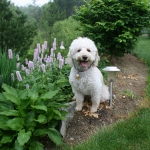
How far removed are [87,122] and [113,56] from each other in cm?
441

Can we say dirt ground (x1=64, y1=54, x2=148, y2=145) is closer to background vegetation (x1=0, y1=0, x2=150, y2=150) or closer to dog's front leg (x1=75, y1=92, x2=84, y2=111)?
dog's front leg (x1=75, y1=92, x2=84, y2=111)

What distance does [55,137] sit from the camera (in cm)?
309

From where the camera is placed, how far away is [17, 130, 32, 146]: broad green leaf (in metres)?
2.70

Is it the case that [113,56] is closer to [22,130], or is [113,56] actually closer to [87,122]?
[87,122]

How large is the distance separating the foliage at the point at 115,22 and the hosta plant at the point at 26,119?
4.09 m

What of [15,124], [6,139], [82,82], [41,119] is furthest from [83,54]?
[6,139]

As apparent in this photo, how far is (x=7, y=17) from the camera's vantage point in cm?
714

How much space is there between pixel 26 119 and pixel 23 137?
32cm

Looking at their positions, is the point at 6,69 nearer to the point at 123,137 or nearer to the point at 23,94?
the point at 23,94

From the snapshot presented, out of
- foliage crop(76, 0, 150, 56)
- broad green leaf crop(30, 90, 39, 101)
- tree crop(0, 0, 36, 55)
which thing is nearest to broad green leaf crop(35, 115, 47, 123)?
broad green leaf crop(30, 90, 39, 101)

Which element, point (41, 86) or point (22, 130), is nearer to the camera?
point (22, 130)

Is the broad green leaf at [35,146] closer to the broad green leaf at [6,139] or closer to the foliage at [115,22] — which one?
the broad green leaf at [6,139]

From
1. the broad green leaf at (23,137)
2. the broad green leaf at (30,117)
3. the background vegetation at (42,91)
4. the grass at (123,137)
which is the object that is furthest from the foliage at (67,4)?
the broad green leaf at (23,137)

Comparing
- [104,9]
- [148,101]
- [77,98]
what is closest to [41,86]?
[77,98]
